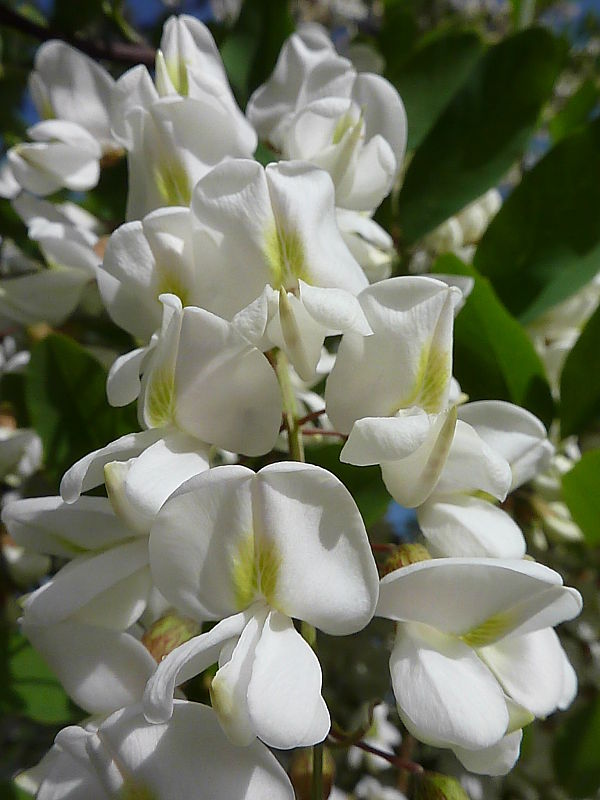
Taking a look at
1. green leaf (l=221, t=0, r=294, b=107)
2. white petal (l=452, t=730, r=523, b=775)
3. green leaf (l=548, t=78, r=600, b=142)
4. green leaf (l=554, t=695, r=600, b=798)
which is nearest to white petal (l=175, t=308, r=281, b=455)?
white petal (l=452, t=730, r=523, b=775)

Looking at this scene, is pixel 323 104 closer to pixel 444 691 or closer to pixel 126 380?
pixel 126 380

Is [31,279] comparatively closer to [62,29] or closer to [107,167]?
[107,167]

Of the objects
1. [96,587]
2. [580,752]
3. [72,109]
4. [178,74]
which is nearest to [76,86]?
[72,109]

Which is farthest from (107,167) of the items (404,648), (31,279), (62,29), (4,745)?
(4,745)

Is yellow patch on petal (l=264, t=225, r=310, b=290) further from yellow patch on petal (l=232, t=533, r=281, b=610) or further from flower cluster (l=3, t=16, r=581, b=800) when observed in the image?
yellow patch on petal (l=232, t=533, r=281, b=610)

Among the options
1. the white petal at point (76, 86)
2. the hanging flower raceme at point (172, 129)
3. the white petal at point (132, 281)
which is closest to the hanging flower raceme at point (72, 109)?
the white petal at point (76, 86)
